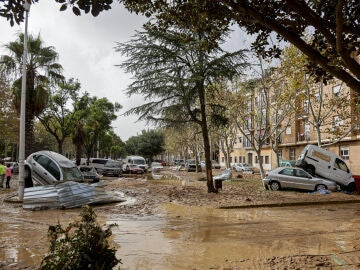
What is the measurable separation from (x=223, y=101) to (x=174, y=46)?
34.9 ft

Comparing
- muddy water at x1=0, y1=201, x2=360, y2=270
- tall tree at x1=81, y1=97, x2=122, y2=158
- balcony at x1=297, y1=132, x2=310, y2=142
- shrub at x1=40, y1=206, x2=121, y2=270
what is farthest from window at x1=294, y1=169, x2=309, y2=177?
tall tree at x1=81, y1=97, x2=122, y2=158

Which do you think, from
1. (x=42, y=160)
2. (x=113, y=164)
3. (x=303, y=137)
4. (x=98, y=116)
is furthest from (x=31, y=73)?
(x=303, y=137)

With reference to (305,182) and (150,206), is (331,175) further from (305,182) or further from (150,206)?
(150,206)

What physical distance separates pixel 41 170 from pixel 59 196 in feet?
15.1

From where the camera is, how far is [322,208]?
47.1 feet

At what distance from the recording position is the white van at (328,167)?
20.5 m

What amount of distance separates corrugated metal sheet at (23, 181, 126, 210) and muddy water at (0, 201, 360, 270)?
0.55 meters

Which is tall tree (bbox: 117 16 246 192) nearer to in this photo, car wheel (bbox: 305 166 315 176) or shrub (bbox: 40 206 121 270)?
car wheel (bbox: 305 166 315 176)

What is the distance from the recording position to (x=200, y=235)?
8914mm

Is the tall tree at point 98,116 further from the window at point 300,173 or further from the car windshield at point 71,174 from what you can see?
the window at point 300,173

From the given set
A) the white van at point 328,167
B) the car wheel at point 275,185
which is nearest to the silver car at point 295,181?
the car wheel at point 275,185

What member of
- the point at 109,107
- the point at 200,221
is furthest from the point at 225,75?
the point at 109,107

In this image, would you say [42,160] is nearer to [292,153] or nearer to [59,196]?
[59,196]

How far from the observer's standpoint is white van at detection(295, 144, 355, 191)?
20484 millimetres
